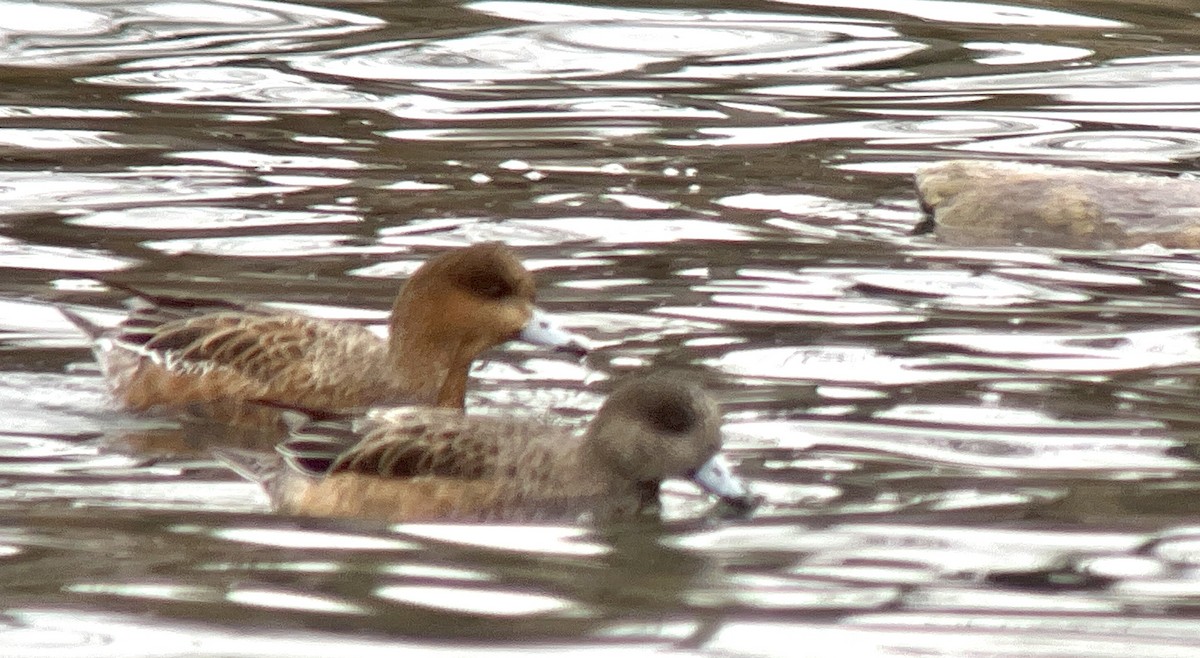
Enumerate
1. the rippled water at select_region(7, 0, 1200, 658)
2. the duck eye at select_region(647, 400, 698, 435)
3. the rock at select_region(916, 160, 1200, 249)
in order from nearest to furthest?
the rippled water at select_region(7, 0, 1200, 658) → the duck eye at select_region(647, 400, 698, 435) → the rock at select_region(916, 160, 1200, 249)

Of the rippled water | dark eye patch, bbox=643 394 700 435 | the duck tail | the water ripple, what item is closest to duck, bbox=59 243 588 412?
the rippled water

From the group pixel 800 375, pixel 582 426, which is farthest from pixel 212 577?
pixel 800 375

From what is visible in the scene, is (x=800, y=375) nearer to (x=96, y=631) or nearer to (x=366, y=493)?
(x=366, y=493)

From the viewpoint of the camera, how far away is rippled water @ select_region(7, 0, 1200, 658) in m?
6.01

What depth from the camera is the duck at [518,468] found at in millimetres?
6793

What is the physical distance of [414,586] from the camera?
20.0 ft

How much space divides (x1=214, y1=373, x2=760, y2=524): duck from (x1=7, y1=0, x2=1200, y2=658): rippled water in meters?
0.12

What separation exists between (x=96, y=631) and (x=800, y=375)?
3.21 meters

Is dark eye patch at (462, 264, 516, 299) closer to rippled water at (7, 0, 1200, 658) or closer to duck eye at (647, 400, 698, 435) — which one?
rippled water at (7, 0, 1200, 658)

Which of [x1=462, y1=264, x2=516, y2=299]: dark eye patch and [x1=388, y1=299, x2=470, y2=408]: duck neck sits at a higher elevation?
[x1=462, y1=264, x2=516, y2=299]: dark eye patch

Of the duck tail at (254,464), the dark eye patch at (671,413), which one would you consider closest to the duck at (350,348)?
the duck tail at (254,464)

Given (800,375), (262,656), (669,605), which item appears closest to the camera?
(262,656)

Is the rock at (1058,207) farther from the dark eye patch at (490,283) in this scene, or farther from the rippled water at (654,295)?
the dark eye patch at (490,283)

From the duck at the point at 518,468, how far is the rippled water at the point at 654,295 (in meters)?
0.12
